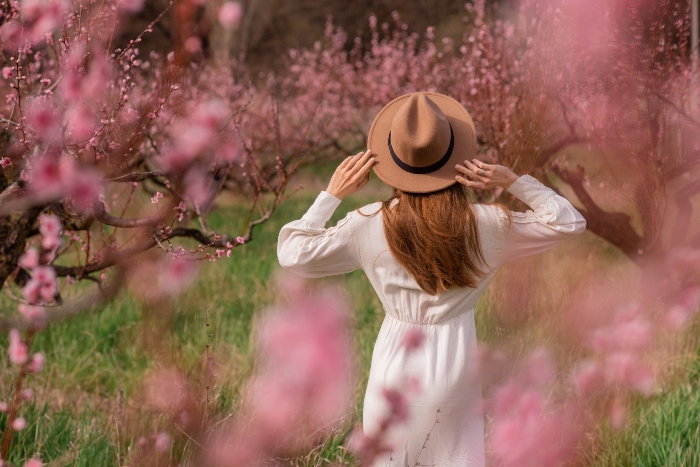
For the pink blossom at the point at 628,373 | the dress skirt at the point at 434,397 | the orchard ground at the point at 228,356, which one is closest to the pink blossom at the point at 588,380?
the pink blossom at the point at 628,373

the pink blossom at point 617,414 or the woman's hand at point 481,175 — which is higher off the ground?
the woman's hand at point 481,175

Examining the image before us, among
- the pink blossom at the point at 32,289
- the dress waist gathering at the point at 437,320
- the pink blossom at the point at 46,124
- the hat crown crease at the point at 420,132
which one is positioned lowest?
the dress waist gathering at the point at 437,320

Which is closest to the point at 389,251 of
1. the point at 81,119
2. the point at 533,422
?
the point at 533,422

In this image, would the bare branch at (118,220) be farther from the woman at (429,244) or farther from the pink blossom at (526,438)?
the pink blossom at (526,438)

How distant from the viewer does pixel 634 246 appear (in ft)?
12.9

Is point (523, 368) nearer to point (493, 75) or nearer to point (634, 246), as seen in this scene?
point (634, 246)

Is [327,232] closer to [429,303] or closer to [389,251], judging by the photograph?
[389,251]

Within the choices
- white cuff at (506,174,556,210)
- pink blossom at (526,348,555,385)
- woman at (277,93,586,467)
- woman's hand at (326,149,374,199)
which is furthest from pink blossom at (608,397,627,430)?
woman's hand at (326,149,374,199)

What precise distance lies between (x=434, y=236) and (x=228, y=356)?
2201 mm

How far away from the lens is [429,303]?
1.93 m

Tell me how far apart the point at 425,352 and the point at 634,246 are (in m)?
2.47

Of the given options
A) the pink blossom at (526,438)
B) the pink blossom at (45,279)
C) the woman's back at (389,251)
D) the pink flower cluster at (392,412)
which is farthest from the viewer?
the woman's back at (389,251)

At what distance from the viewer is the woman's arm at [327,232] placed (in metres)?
1.89

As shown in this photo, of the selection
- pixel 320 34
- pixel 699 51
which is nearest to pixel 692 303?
pixel 699 51
